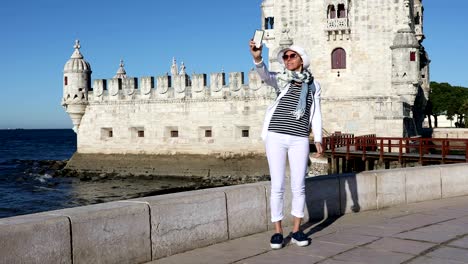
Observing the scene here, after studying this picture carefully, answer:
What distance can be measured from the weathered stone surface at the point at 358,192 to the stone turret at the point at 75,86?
97.9 ft

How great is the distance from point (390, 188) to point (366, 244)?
8.49ft

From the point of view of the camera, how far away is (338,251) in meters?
5.21

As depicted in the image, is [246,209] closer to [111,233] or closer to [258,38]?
[111,233]

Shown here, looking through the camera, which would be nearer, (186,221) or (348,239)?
(186,221)

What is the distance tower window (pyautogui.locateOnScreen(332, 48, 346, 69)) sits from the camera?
30359 millimetres

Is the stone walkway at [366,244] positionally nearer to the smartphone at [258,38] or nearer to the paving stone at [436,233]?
the paving stone at [436,233]

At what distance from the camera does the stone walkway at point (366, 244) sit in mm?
4957

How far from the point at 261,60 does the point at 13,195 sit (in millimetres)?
26313

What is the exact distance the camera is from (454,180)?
8.93 m

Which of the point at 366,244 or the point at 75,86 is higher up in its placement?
the point at 75,86

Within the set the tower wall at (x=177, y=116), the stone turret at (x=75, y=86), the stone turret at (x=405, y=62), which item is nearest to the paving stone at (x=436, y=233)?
the stone turret at (x=405, y=62)

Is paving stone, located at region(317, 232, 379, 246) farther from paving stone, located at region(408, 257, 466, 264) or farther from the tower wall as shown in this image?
the tower wall

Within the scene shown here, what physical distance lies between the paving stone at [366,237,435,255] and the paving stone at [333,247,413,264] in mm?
132

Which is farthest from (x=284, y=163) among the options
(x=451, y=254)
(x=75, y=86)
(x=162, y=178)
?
(x=75, y=86)
